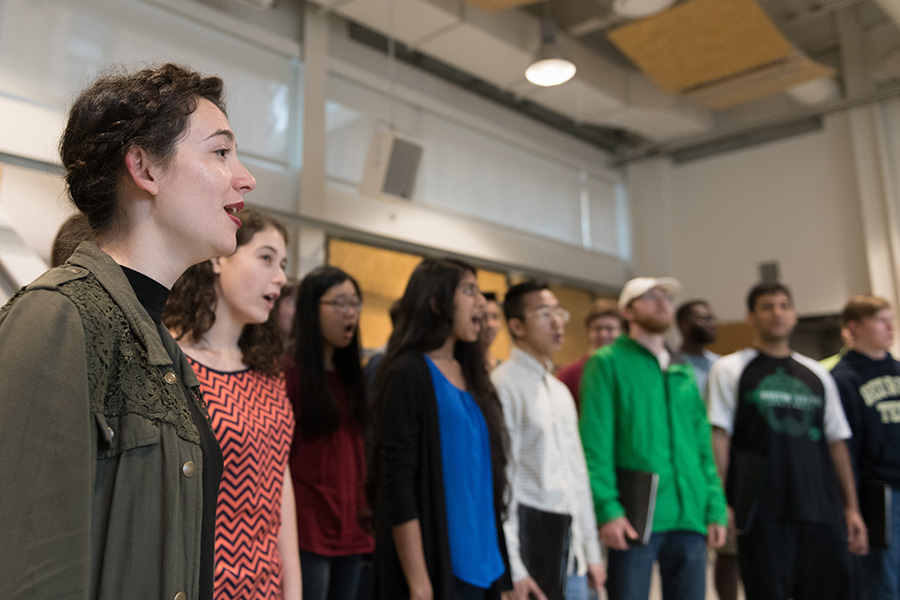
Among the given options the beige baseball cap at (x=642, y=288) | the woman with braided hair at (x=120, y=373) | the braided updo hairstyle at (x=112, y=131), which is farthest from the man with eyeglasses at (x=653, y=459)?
the braided updo hairstyle at (x=112, y=131)

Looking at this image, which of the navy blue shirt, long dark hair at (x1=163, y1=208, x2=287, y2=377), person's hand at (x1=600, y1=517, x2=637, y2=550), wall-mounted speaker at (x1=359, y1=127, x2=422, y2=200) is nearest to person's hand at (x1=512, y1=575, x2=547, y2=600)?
person's hand at (x1=600, y1=517, x2=637, y2=550)

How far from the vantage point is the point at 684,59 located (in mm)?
5766

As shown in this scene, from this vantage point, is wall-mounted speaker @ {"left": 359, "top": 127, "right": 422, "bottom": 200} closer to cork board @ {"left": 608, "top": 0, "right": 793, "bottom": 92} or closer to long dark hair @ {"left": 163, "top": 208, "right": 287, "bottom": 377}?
cork board @ {"left": 608, "top": 0, "right": 793, "bottom": 92}

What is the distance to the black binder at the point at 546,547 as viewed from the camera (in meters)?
2.14

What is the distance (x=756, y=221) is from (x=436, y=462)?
263 inches

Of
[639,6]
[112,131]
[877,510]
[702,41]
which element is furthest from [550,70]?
[112,131]

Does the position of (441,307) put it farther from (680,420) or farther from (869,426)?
(869,426)

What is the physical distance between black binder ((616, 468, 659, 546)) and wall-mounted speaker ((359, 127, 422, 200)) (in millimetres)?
2707

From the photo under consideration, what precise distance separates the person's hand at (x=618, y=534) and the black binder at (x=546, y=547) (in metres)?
0.39

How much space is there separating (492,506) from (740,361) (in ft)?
6.25

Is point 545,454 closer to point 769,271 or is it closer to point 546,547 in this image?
point 546,547

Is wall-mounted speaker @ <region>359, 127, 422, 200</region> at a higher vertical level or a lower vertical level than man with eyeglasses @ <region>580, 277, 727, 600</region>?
higher

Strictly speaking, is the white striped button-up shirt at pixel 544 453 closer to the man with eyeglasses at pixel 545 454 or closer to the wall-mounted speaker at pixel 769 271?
the man with eyeglasses at pixel 545 454

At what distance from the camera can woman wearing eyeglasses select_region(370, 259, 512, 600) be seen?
1829mm
